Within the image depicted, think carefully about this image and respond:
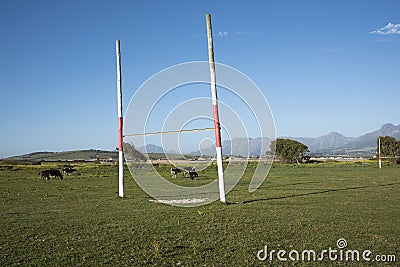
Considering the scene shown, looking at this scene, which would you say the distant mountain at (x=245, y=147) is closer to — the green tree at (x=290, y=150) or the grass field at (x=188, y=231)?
the grass field at (x=188, y=231)

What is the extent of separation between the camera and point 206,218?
43.8 ft

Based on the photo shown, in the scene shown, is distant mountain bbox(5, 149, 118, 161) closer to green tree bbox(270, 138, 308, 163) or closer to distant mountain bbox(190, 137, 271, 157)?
green tree bbox(270, 138, 308, 163)

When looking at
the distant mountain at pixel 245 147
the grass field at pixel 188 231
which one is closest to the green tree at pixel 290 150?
the distant mountain at pixel 245 147

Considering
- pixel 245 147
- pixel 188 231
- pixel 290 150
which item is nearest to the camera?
pixel 188 231

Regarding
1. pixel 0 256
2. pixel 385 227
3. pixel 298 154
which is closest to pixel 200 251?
pixel 0 256

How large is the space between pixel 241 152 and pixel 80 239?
1080cm

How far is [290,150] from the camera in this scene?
9588 centimetres

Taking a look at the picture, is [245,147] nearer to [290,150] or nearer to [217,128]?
[217,128]

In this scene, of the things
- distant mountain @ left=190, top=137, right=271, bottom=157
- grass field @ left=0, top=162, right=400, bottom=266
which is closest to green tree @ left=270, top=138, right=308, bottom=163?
distant mountain @ left=190, top=137, right=271, bottom=157

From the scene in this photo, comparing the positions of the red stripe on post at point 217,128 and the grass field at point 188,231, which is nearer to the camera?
the grass field at point 188,231

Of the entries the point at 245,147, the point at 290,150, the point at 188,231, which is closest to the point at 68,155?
the point at 290,150

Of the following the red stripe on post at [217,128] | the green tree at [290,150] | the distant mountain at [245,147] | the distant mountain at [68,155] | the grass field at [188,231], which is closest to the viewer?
the grass field at [188,231]

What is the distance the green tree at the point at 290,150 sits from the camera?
313 feet

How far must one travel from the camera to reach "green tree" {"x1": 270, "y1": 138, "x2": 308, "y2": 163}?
9538 centimetres
